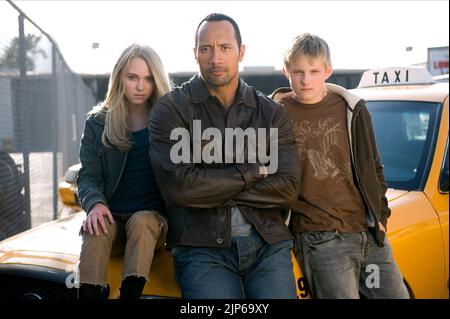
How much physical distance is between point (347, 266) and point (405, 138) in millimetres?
1942

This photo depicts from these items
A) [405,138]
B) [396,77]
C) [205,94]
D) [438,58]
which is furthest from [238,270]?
[438,58]

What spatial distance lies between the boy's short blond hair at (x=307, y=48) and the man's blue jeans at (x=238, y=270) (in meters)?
0.93

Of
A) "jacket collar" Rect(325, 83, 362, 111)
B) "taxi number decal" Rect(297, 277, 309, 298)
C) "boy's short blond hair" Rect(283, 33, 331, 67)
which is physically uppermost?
"boy's short blond hair" Rect(283, 33, 331, 67)

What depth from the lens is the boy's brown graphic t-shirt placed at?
10.8 ft

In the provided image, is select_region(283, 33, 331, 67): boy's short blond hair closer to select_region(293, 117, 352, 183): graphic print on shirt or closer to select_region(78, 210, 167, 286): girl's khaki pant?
select_region(293, 117, 352, 183): graphic print on shirt

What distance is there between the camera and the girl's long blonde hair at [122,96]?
11.4 ft

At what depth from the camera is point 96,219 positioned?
316 centimetres

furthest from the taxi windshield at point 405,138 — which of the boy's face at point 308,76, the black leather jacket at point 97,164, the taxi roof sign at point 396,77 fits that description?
the black leather jacket at point 97,164

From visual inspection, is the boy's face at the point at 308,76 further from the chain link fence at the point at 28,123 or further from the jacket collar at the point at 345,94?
the chain link fence at the point at 28,123

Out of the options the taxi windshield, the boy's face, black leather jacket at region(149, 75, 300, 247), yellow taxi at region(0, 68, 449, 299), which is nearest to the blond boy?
the boy's face

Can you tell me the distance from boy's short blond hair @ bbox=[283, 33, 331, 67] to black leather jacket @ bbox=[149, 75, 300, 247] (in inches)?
10.7

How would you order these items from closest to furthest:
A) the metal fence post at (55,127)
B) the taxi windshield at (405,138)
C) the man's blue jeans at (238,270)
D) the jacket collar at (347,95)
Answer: the man's blue jeans at (238,270) < the jacket collar at (347,95) < the taxi windshield at (405,138) < the metal fence post at (55,127)
